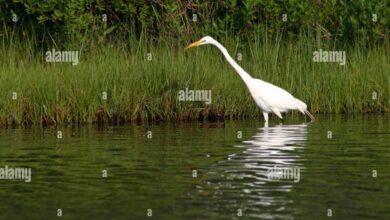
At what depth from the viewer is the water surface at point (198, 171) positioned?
31.5 feet


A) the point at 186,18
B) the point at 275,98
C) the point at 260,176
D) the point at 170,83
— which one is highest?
the point at 186,18

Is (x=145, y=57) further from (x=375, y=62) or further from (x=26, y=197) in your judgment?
(x=26, y=197)

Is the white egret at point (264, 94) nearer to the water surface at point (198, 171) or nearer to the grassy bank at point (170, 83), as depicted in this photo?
the water surface at point (198, 171)

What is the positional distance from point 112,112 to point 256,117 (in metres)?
2.98

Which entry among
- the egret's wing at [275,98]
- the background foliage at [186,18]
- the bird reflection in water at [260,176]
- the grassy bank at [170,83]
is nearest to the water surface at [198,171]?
the bird reflection in water at [260,176]

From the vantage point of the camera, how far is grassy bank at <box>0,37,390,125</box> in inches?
736

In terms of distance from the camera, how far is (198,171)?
39.8 feet

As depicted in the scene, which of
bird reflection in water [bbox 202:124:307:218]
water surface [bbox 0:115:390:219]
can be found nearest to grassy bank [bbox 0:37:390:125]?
water surface [bbox 0:115:390:219]

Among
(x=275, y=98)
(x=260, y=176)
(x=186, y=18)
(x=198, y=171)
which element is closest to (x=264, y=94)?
(x=275, y=98)

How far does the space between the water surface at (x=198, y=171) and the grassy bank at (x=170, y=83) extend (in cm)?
87

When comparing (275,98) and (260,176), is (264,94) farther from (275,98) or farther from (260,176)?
(260,176)

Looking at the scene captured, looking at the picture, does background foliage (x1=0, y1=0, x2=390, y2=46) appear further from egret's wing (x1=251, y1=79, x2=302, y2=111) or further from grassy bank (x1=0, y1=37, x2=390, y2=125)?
egret's wing (x1=251, y1=79, x2=302, y2=111)

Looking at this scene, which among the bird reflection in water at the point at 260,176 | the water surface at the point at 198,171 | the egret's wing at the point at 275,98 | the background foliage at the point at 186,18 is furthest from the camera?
the background foliage at the point at 186,18

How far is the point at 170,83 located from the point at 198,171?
7.75 m
